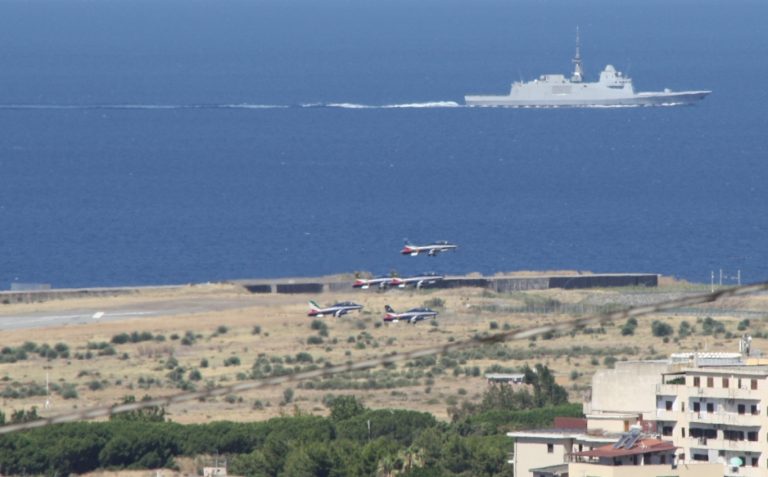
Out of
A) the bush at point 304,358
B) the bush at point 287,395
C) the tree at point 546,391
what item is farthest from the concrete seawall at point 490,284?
the tree at point 546,391

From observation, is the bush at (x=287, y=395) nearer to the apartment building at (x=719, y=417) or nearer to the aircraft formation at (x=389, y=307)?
the aircraft formation at (x=389, y=307)

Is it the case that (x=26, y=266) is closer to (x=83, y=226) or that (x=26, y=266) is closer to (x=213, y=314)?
(x=83, y=226)

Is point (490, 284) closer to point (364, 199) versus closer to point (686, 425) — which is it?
point (686, 425)

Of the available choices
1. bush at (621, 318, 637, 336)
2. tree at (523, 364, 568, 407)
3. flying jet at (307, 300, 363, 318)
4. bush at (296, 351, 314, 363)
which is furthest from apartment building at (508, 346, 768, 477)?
flying jet at (307, 300, 363, 318)

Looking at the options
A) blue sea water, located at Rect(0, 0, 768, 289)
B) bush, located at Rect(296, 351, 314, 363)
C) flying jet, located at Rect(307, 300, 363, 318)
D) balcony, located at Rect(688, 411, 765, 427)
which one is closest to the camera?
balcony, located at Rect(688, 411, 765, 427)

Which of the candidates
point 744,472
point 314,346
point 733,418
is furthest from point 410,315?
point 744,472

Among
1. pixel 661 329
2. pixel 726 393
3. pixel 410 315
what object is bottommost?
pixel 726 393

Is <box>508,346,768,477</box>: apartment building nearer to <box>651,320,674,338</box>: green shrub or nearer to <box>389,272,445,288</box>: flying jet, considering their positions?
<box>651,320,674,338</box>: green shrub
